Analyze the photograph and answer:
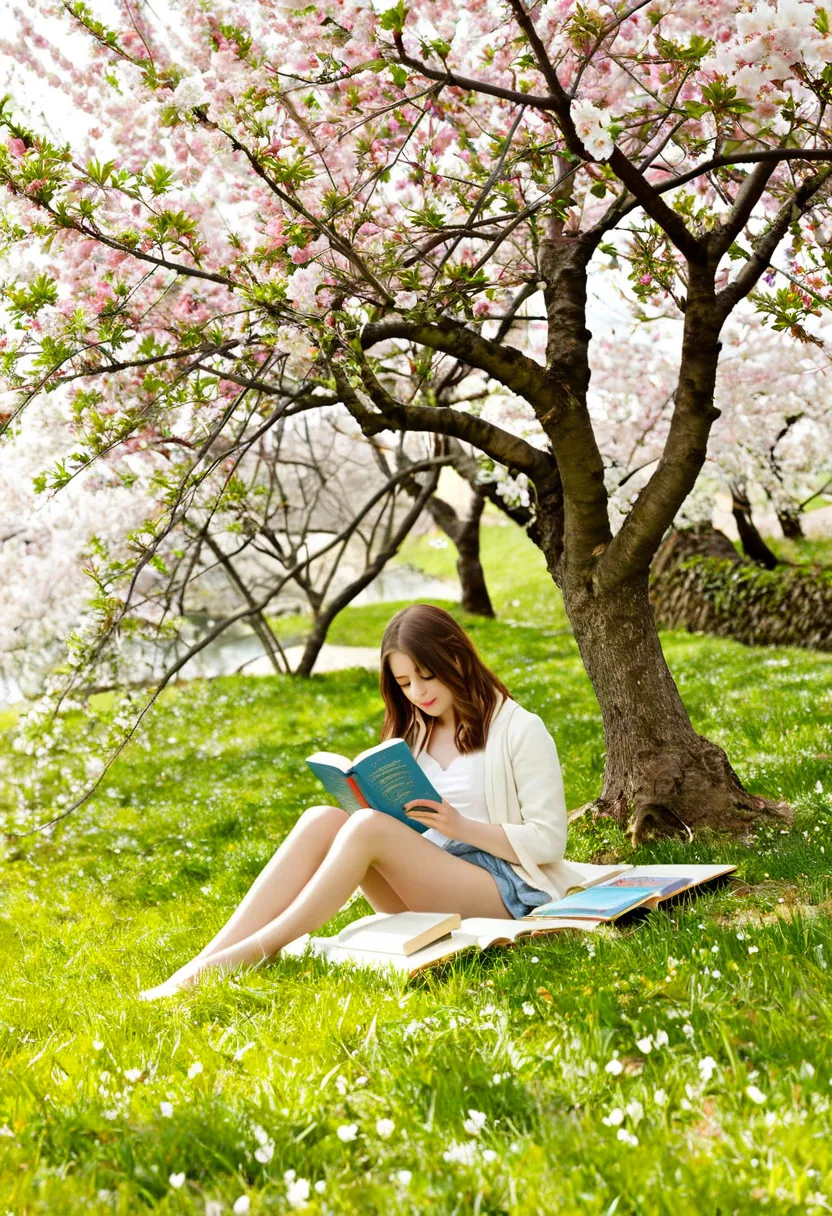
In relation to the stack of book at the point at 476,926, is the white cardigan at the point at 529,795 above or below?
above

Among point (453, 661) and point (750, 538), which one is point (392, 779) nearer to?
point (453, 661)

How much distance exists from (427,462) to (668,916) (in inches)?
273

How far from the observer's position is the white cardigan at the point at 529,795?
363cm

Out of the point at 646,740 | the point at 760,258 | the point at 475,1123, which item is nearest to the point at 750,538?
the point at 646,740

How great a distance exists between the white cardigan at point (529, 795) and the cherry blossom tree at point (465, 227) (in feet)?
4.02

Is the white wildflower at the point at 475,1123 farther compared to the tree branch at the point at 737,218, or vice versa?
the tree branch at the point at 737,218

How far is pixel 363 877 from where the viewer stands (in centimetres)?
364

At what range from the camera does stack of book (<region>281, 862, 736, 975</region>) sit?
10.8 ft

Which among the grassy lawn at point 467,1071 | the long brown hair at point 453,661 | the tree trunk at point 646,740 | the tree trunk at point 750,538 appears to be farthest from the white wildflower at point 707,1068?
the tree trunk at point 750,538

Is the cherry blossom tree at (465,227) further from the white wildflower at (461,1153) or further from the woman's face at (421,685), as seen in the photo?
the white wildflower at (461,1153)

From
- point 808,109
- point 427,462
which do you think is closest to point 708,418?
point 808,109

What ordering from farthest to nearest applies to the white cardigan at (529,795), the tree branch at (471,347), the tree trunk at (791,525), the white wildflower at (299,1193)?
the tree trunk at (791,525) < the tree branch at (471,347) < the white cardigan at (529,795) < the white wildflower at (299,1193)

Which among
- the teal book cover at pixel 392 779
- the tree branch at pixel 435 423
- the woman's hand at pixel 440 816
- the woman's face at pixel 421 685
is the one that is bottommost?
the woman's hand at pixel 440 816

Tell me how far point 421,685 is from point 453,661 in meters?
0.15
